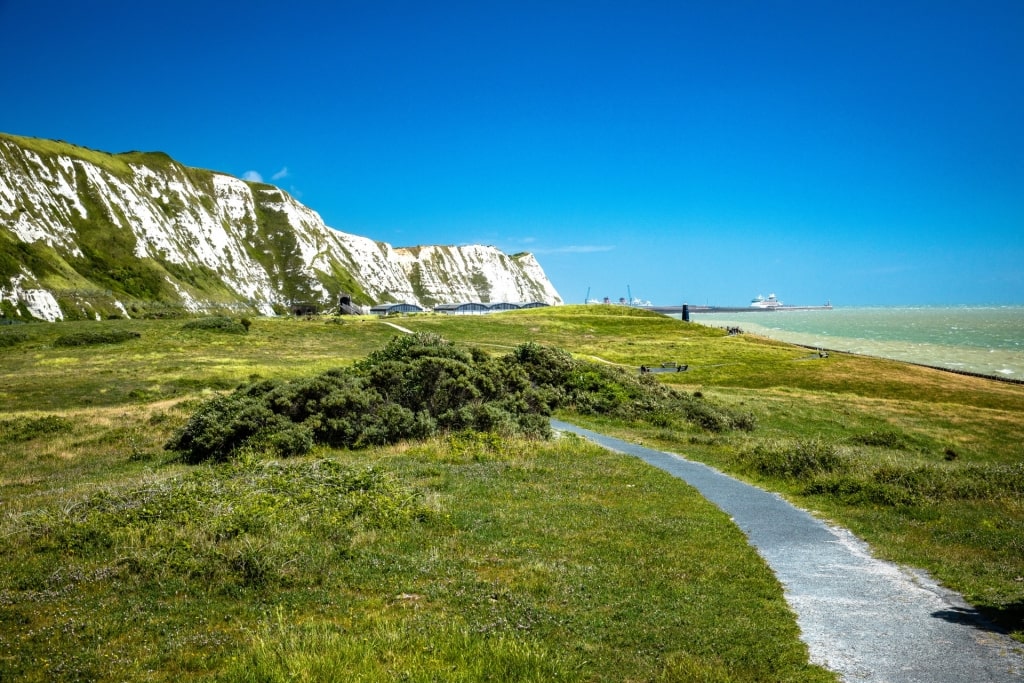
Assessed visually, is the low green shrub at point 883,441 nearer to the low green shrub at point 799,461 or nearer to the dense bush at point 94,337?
the low green shrub at point 799,461

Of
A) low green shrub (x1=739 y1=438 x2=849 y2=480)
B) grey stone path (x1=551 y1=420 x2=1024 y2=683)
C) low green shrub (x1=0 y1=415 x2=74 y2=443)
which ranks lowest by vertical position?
low green shrub (x1=0 y1=415 x2=74 y2=443)

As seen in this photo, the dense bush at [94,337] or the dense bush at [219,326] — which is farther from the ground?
the dense bush at [219,326]

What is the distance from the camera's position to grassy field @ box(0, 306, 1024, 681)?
8422 mm

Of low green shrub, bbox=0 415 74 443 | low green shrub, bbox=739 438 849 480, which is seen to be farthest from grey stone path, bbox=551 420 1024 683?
low green shrub, bbox=0 415 74 443

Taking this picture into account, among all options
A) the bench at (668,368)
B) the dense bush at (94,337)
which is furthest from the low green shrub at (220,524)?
the dense bush at (94,337)

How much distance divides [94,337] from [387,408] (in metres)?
72.1

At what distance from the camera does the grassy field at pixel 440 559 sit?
8.42 meters

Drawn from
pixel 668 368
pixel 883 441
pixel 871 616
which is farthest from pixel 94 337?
pixel 871 616

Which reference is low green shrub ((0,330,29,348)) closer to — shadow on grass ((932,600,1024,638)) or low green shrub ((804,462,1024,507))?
low green shrub ((804,462,1024,507))

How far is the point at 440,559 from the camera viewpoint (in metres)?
12.2

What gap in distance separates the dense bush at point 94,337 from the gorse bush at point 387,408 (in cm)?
6293

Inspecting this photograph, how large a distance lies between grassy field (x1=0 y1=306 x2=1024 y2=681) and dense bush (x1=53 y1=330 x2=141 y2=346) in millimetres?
58964

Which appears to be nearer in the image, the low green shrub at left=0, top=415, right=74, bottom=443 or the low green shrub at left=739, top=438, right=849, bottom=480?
the low green shrub at left=739, top=438, right=849, bottom=480

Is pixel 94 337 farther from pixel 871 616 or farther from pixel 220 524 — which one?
pixel 871 616
